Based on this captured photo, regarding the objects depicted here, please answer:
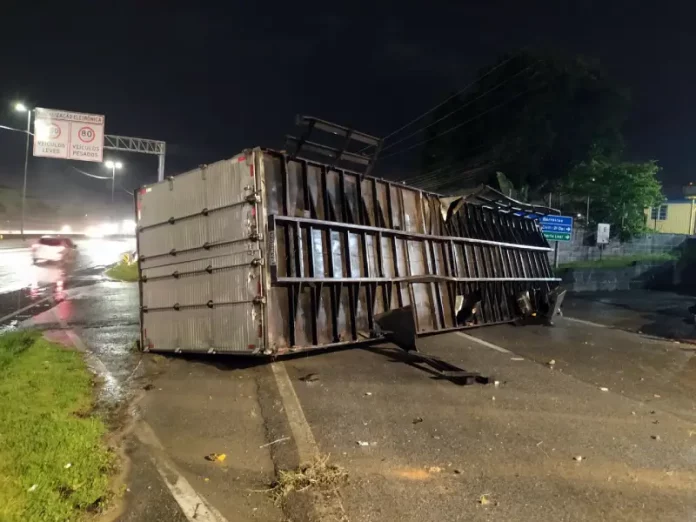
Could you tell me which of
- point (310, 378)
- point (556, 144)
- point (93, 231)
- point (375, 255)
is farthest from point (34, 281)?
point (93, 231)

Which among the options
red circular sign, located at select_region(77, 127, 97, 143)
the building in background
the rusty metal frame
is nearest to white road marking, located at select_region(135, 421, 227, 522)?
the rusty metal frame

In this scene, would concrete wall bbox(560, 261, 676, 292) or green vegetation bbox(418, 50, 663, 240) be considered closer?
concrete wall bbox(560, 261, 676, 292)

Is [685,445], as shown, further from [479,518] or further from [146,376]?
[146,376]

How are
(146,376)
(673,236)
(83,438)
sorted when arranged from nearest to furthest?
(83,438)
(146,376)
(673,236)

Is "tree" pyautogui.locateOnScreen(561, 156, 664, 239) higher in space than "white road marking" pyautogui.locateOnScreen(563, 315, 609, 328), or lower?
higher

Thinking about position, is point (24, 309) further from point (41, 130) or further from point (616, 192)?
point (616, 192)

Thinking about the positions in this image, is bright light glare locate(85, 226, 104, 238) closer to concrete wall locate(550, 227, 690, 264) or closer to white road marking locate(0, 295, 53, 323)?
white road marking locate(0, 295, 53, 323)

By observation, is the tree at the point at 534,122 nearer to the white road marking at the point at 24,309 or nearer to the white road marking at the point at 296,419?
the white road marking at the point at 24,309

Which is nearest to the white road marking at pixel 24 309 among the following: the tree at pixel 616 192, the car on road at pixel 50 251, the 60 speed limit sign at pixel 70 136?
the 60 speed limit sign at pixel 70 136

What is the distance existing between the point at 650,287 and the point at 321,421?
89.2 ft

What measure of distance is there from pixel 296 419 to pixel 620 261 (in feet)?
97.4

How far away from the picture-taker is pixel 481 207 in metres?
12.2

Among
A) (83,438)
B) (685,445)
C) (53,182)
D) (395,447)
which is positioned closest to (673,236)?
(685,445)

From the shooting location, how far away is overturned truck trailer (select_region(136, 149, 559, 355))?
667cm
